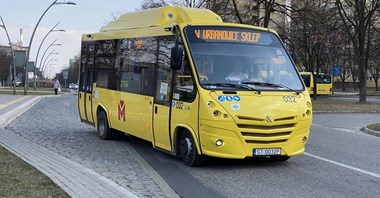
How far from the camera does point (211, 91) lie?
8.55 metres

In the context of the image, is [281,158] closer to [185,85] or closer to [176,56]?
[185,85]

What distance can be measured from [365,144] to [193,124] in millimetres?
6868

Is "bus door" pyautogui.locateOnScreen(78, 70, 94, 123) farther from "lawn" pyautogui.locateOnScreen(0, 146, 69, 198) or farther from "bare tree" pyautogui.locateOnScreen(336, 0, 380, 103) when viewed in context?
"bare tree" pyautogui.locateOnScreen(336, 0, 380, 103)

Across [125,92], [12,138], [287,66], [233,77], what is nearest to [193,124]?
[233,77]

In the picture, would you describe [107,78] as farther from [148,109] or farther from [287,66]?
[287,66]

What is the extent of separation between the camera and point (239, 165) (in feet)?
30.5

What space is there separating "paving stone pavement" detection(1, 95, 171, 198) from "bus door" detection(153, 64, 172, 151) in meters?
0.66

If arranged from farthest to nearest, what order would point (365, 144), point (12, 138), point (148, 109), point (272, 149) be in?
point (365, 144), point (12, 138), point (148, 109), point (272, 149)

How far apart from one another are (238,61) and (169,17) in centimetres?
227

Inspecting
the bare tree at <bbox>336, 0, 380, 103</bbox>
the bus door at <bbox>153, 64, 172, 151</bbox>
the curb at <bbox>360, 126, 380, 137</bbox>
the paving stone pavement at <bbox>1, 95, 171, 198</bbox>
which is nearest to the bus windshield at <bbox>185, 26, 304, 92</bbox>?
the bus door at <bbox>153, 64, 172, 151</bbox>

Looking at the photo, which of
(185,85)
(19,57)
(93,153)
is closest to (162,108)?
(185,85)

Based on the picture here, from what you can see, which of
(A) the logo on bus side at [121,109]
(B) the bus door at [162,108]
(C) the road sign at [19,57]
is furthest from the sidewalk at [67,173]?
(C) the road sign at [19,57]

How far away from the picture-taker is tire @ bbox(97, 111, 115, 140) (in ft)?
42.0

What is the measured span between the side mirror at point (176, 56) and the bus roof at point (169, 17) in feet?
3.90
